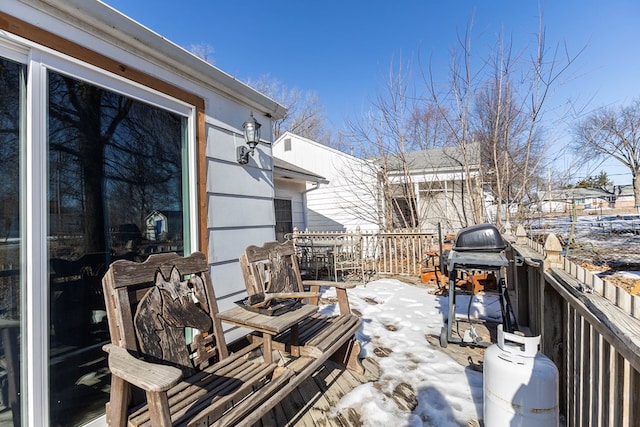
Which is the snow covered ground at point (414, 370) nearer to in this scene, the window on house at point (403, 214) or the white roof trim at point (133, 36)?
the white roof trim at point (133, 36)

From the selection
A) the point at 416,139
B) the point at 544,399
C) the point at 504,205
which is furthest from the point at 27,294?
the point at 416,139

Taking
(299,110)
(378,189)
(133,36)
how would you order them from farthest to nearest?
(299,110), (378,189), (133,36)

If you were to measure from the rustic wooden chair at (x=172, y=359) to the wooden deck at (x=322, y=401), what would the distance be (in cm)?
39

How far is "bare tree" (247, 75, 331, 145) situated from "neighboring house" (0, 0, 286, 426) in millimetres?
15054

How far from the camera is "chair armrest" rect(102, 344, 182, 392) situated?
1.16 m

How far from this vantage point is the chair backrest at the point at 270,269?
2469 mm

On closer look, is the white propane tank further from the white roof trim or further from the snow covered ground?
the white roof trim

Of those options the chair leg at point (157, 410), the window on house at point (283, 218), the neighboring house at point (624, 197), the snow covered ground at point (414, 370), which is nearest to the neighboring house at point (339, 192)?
the window on house at point (283, 218)

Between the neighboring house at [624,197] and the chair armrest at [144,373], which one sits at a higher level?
the neighboring house at [624,197]

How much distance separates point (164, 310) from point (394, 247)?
5906 millimetres

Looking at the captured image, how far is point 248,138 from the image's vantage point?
3.19 m

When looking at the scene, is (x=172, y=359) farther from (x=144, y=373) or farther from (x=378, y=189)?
(x=378, y=189)

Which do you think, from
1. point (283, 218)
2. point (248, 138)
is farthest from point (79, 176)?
point (283, 218)

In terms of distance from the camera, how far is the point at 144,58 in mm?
2291
